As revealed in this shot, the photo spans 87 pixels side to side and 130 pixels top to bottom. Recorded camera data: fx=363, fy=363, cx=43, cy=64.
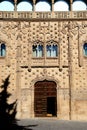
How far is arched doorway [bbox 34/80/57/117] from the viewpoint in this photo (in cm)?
2633

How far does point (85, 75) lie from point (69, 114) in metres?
3.05

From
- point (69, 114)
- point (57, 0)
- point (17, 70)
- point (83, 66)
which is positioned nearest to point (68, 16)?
point (57, 0)

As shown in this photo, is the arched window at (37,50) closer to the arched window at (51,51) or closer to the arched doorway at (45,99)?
the arched window at (51,51)

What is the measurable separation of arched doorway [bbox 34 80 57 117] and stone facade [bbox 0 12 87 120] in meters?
0.29

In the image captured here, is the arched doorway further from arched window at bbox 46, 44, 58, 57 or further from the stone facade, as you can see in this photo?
arched window at bbox 46, 44, 58, 57

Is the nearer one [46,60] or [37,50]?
[46,60]

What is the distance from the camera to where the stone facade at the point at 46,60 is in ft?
85.7

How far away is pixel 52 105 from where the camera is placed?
26531 mm

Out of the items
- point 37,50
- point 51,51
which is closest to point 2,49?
point 37,50

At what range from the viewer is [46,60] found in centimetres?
2653

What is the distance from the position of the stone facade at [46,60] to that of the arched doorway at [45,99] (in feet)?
0.94

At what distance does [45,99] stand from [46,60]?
2844mm

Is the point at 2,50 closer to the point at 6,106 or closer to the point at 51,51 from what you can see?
the point at 51,51

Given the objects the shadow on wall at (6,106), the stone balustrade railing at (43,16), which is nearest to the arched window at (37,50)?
the stone balustrade railing at (43,16)
